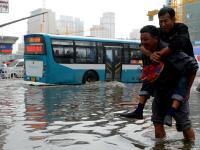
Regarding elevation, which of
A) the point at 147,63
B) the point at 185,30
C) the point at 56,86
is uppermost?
the point at 185,30

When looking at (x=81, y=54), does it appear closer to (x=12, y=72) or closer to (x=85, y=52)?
(x=85, y=52)

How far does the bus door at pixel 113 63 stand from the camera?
82.6ft

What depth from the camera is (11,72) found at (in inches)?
1426

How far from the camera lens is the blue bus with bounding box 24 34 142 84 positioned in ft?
73.4

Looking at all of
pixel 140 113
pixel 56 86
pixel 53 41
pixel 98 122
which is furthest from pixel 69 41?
pixel 140 113

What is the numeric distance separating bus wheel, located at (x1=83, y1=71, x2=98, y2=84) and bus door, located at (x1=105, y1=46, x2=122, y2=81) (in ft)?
2.86

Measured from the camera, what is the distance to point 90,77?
24406 mm

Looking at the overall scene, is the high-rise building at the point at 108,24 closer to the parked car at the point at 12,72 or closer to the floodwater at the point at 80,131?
the parked car at the point at 12,72

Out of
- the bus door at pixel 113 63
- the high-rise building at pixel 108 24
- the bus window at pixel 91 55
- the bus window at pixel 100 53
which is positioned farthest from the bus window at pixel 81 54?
the high-rise building at pixel 108 24

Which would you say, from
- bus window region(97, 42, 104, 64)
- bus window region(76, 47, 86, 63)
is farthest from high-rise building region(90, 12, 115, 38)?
bus window region(76, 47, 86, 63)

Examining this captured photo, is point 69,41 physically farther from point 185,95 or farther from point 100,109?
point 185,95

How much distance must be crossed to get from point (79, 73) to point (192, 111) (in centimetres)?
1347

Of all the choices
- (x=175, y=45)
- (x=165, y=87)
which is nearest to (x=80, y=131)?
(x=165, y=87)

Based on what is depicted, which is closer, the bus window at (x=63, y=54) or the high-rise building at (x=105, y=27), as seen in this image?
the bus window at (x=63, y=54)
